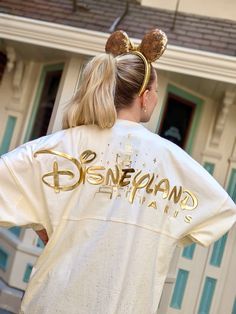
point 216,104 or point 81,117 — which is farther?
point 216,104

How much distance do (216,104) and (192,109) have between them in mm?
226

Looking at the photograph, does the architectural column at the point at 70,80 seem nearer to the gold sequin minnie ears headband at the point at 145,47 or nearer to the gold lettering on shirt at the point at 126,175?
the gold sequin minnie ears headband at the point at 145,47

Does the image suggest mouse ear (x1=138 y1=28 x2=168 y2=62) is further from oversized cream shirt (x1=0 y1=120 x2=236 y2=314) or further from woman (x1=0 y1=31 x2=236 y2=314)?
oversized cream shirt (x1=0 y1=120 x2=236 y2=314)

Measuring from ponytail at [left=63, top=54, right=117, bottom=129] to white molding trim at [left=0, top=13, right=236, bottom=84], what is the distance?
2.70 m

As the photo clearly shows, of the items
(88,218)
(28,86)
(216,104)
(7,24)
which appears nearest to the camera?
(88,218)

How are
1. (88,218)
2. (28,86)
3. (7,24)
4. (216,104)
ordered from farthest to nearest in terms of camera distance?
(28,86)
(216,104)
(7,24)
(88,218)

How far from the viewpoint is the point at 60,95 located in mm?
4848

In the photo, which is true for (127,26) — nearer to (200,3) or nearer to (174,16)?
(174,16)

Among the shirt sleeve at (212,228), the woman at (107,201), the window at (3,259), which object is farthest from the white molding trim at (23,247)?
the shirt sleeve at (212,228)

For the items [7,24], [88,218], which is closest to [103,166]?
[88,218]

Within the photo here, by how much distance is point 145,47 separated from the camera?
1.71 m

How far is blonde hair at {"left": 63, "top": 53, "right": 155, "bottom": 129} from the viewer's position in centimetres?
155

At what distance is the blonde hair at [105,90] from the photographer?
1547mm

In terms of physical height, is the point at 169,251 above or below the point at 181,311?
above
